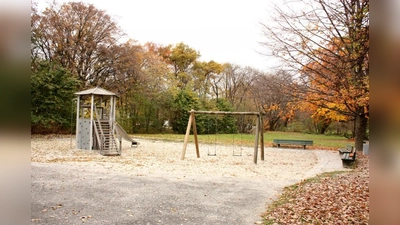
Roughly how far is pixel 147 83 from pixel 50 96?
17.8ft

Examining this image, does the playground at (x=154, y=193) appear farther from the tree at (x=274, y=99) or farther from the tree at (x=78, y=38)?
the tree at (x=78, y=38)

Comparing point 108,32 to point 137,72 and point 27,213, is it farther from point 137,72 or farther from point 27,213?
point 27,213

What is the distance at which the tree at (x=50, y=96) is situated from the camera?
12656mm

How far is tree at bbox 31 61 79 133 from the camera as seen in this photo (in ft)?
41.5

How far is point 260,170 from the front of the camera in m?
6.68

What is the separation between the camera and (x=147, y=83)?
1692cm

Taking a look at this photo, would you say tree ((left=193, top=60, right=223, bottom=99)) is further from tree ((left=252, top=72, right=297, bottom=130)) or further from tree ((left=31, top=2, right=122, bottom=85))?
tree ((left=31, top=2, right=122, bottom=85))

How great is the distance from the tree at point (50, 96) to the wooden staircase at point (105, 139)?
11.5 feet

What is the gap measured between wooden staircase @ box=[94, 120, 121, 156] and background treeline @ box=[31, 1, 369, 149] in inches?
127

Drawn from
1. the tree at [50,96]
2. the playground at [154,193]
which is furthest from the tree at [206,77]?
the playground at [154,193]

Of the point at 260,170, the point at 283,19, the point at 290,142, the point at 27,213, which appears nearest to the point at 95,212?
the point at 27,213

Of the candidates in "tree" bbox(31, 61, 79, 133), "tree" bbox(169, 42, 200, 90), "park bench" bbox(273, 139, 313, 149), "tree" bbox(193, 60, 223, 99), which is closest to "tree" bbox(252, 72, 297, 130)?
"park bench" bbox(273, 139, 313, 149)

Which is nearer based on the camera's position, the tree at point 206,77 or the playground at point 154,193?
the playground at point 154,193

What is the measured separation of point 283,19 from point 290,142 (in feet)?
23.3
